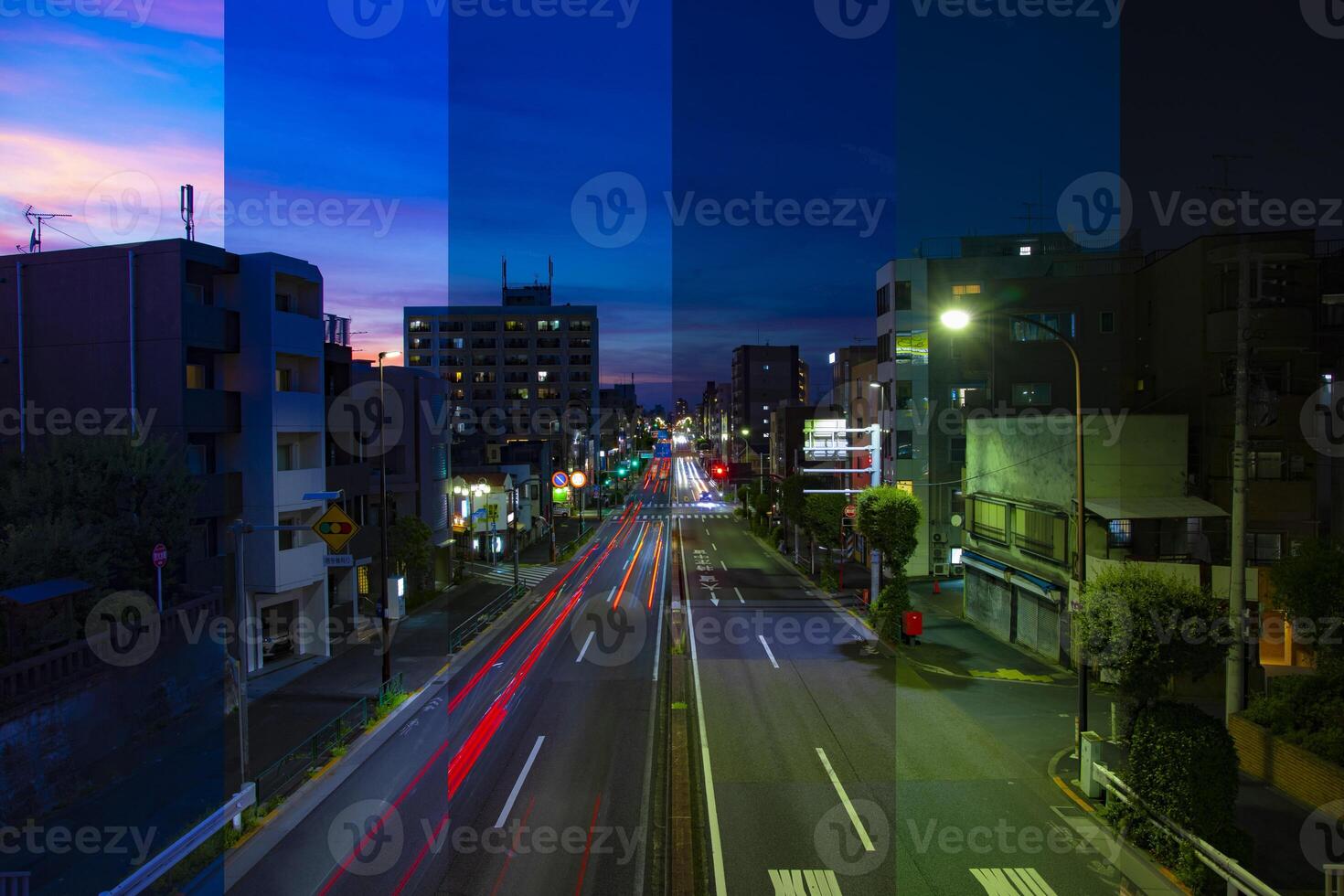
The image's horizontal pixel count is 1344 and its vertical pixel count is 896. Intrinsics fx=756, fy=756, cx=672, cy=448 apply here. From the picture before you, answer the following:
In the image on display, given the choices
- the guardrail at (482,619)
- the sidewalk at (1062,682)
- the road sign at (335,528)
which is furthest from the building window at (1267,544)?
the road sign at (335,528)

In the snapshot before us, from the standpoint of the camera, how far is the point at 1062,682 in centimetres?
2088

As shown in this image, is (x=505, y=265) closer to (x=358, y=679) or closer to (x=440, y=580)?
(x=440, y=580)

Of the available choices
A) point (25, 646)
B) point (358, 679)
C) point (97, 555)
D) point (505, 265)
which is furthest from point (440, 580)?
point (505, 265)

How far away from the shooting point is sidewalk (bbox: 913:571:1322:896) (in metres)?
10.9

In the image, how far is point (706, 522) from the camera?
7244cm

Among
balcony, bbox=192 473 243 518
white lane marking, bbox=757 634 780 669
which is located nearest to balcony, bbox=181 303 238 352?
balcony, bbox=192 473 243 518

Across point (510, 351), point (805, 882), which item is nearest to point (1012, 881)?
point (805, 882)

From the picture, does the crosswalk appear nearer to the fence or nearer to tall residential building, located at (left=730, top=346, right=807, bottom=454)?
the fence

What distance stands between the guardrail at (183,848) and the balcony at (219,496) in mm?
12204

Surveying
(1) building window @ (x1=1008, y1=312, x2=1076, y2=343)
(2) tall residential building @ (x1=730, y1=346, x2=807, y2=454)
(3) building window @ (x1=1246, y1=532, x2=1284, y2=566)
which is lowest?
(3) building window @ (x1=1246, y1=532, x2=1284, y2=566)

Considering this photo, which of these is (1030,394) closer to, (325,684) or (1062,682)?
(1062,682)

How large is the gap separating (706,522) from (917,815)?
5950 centimetres

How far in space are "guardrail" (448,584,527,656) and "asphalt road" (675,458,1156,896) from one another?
8.52 metres

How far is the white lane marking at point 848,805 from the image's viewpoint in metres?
12.1
